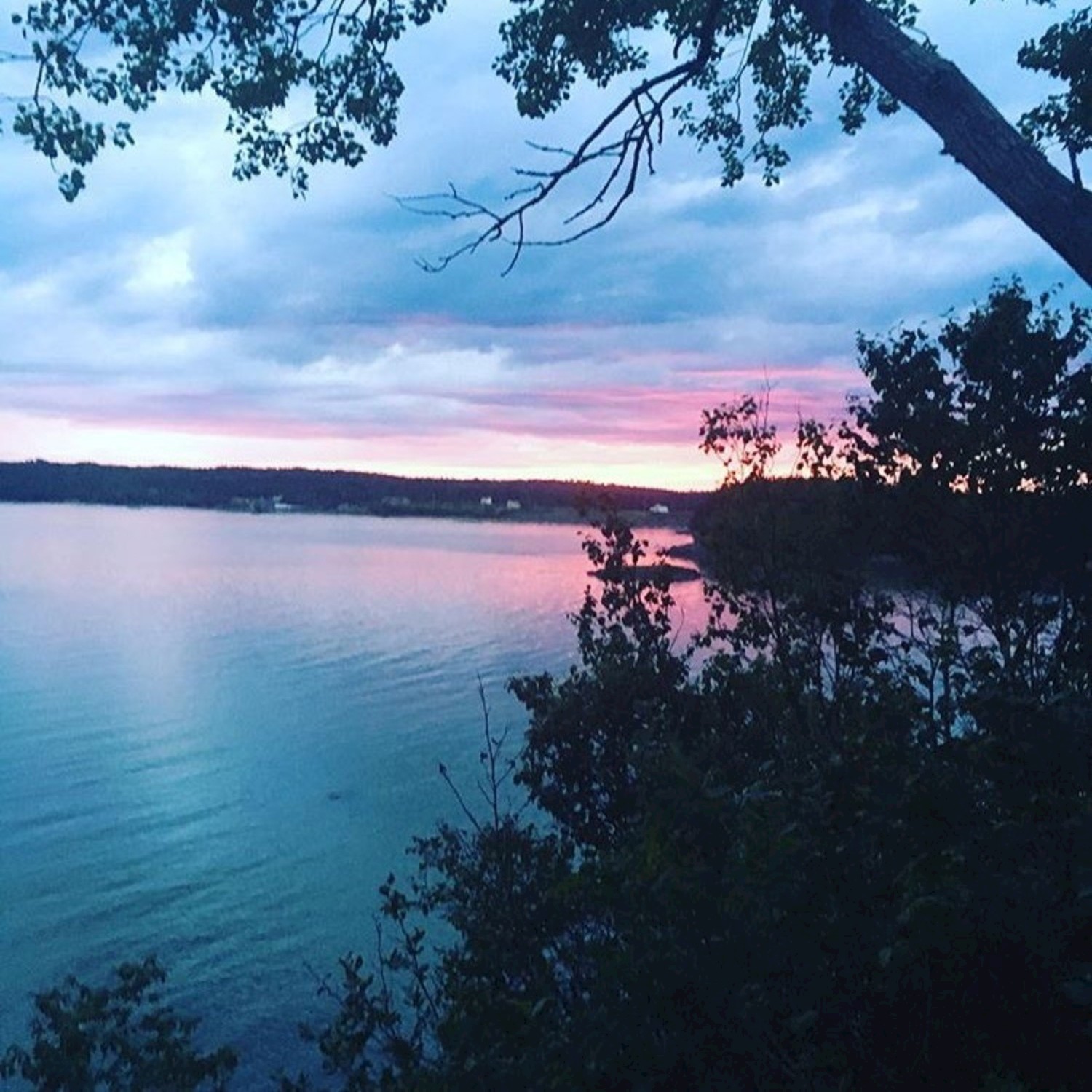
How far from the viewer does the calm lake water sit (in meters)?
17.4

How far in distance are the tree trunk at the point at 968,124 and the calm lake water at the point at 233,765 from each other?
368 inches

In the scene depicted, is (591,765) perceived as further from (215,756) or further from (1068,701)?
(215,756)

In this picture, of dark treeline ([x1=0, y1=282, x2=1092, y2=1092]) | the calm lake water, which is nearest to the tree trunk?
dark treeline ([x1=0, y1=282, x2=1092, y2=1092])

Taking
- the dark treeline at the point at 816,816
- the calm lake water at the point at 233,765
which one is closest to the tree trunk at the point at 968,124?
the dark treeline at the point at 816,816

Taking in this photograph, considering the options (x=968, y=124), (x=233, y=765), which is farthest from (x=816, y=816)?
(x=233, y=765)

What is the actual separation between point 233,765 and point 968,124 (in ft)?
89.1

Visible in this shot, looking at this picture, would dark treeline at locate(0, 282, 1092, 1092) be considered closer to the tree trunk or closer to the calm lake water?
the tree trunk

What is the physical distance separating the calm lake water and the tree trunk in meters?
9.35

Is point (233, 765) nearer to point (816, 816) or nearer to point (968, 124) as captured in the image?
point (968, 124)

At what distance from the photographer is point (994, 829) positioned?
3.12m

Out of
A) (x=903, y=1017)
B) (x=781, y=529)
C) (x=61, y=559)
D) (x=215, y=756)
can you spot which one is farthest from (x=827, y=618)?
(x=61, y=559)

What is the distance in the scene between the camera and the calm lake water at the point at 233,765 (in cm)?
1739

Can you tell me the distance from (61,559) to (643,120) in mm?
92063

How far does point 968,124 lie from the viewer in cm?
507
